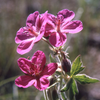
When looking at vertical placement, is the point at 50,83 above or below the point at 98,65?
above

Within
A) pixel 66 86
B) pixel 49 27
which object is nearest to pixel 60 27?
pixel 49 27

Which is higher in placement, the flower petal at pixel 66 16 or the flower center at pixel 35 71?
the flower petal at pixel 66 16

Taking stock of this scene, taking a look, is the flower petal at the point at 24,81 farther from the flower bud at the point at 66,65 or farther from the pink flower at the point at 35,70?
the flower bud at the point at 66,65

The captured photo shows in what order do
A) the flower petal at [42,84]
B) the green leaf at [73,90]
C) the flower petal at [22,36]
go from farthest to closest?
the flower petal at [22,36], the green leaf at [73,90], the flower petal at [42,84]

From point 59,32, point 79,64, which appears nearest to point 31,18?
point 59,32

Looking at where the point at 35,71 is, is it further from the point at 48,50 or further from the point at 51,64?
the point at 48,50

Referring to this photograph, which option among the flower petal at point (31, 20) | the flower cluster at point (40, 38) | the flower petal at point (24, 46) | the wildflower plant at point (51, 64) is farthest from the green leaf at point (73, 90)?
the flower petal at point (31, 20)

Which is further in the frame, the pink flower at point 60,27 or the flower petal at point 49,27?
the flower petal at point 49,27

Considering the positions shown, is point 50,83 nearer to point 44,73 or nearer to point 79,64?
point 44,73
